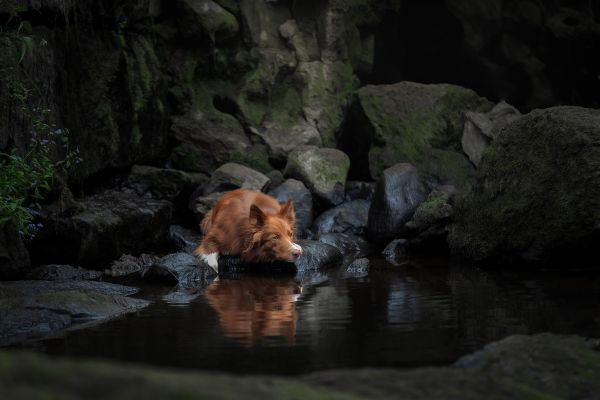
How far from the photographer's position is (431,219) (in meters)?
9.84

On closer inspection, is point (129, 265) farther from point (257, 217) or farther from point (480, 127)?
point (480, 127)

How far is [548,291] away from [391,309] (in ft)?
4.83

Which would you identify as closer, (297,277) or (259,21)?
(297,277)

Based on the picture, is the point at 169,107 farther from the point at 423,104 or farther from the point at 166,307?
the point at 166,307

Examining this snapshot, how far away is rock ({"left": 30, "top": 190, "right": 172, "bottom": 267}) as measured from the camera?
796cm

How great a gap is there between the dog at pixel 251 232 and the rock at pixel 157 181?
1.93 meters

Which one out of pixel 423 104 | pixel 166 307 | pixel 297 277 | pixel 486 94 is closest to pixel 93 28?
pixel 297 277

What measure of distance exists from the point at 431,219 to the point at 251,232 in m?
2.62

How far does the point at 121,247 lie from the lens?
8875 millimetres

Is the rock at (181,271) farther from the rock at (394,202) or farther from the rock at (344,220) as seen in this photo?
the rock at (344,220)

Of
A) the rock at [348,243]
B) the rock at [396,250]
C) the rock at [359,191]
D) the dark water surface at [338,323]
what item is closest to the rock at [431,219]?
the rock at [396,250]

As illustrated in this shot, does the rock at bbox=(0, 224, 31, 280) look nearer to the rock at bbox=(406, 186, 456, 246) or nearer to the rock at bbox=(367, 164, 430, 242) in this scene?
the rock at bbox=(406, 186, 456, 246)

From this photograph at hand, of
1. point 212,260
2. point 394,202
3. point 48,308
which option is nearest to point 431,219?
point 394,202

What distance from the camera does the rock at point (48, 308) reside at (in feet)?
16.3
